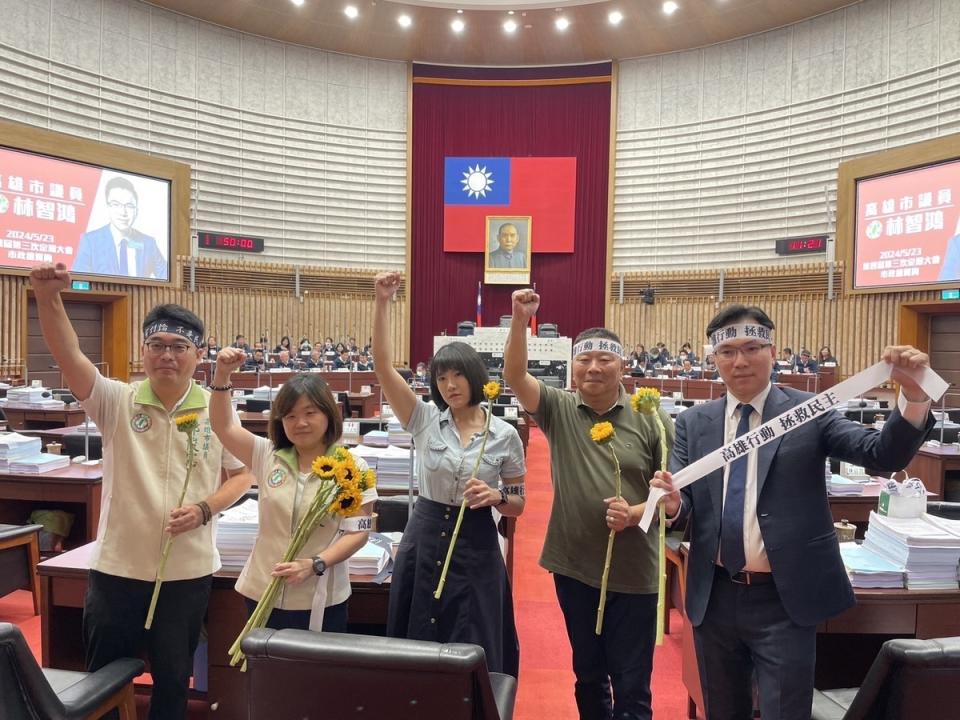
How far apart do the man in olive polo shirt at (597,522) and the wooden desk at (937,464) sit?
4.14 metres

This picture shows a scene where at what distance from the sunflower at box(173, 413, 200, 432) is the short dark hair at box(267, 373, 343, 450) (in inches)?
8.6

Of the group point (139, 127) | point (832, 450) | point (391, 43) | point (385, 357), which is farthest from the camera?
point (391, 43)

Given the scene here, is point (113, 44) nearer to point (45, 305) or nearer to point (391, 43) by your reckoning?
point (391, 43)

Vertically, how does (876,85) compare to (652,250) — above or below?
above

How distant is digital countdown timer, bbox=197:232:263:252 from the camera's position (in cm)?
1592

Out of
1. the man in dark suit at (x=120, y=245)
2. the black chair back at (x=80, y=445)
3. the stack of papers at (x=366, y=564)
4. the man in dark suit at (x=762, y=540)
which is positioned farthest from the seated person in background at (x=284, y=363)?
the man in dark suit at (x=762, y=540)

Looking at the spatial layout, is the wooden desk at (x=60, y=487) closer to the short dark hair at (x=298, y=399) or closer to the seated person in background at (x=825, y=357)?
the short dark hair at (x=298, y=399)

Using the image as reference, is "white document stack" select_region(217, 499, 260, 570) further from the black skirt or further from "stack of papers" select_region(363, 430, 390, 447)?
"stack of papers" select_region(363, 430, 390, 447)

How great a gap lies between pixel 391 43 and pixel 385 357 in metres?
17.2

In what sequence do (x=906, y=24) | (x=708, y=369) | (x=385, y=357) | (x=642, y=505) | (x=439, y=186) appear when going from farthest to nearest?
(x=439, y=186) < (x=906, y=24) < (x=708, y=369) < (x=385, y=357) < (x=642, y=505)

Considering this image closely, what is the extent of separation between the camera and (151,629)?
204 cm

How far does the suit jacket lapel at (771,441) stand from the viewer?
186 cm

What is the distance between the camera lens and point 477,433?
2354 mm

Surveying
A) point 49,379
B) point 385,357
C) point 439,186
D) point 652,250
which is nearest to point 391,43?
point 439,186
